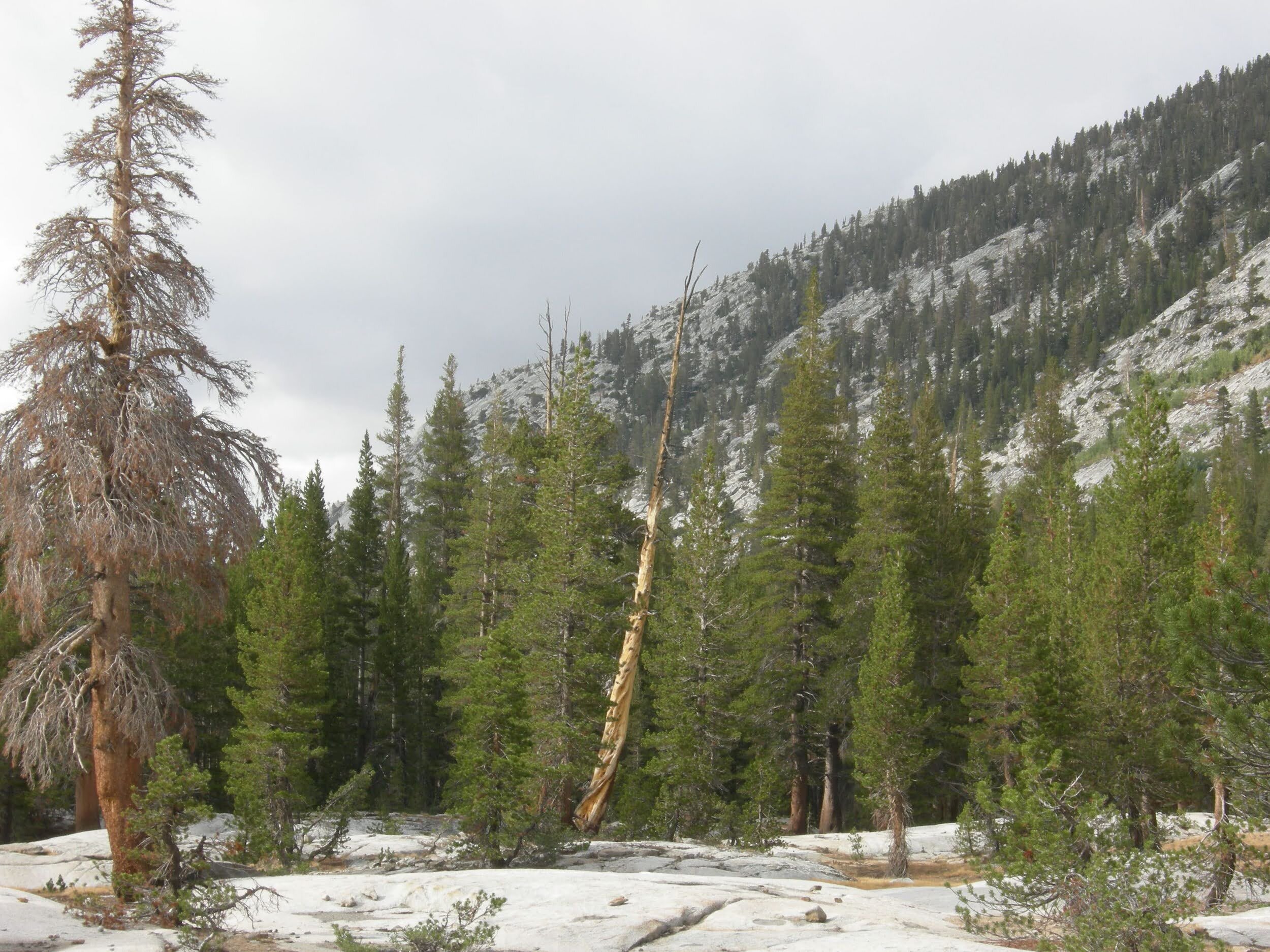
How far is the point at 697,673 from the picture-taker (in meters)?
22.2

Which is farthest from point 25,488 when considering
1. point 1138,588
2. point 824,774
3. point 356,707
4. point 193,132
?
point 356,707

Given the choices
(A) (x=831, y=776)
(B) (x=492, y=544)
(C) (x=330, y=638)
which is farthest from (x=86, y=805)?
(A) (x=831, y=776)

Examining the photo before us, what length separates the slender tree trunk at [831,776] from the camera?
27594 mm

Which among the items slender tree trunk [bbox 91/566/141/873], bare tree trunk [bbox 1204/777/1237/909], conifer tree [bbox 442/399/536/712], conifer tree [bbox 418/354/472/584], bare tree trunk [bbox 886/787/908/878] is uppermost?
conifer tree [bbox 418/354/472/584]

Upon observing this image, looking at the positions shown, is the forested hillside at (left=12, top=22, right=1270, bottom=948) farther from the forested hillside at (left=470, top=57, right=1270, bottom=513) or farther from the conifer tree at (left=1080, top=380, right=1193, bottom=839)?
the forested hillside at (left=470, top=57, right=1270, bottom=513)

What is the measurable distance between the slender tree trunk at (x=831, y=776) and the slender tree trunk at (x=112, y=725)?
21.9 metres

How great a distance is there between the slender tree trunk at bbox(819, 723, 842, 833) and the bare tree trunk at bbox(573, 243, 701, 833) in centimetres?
1061

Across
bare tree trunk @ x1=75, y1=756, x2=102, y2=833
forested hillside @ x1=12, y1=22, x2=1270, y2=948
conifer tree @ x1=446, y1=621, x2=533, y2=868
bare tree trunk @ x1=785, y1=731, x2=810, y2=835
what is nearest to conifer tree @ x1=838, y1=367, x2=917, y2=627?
forested hillside @ x1=12, y1=22, x2=1270, y2=948

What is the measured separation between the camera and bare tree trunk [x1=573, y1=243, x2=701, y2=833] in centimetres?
1895

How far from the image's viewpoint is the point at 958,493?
124 ft

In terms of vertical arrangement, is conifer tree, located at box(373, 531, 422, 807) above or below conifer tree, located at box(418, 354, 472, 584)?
below

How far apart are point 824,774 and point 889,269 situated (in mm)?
176525

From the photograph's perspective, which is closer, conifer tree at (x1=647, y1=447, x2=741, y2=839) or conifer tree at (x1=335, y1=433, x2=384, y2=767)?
conifer tree at (x1=647, y1=447, x2=741, y2=839)

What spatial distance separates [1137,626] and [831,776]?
37.1 feet
